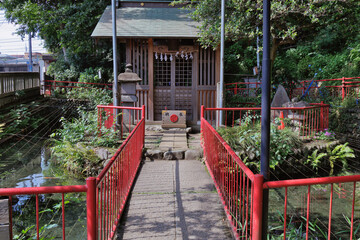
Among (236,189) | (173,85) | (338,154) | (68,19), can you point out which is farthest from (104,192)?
(68,19)

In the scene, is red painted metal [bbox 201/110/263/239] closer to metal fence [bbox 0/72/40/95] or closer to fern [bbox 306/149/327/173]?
fern [bbox 306/149/327/173]

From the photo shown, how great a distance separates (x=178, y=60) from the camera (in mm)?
13016

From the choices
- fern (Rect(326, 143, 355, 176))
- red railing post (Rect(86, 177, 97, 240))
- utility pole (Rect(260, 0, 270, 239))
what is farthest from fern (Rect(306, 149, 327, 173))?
red railing post (Rect(86, 177, 97, 240))

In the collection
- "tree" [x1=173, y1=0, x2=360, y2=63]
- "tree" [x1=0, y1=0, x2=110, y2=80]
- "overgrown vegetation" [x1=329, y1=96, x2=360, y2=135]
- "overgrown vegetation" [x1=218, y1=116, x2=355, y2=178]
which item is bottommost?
"overgrown vegetation" [x1=218, y1=116, x2=355, y2=178]

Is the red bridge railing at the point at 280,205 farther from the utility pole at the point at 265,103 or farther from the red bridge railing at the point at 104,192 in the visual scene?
the red bridge railing at the point at 104,192

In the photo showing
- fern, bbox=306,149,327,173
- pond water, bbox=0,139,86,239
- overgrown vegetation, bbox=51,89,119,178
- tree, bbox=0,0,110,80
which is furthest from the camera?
tree, bbox=0,0,110,80

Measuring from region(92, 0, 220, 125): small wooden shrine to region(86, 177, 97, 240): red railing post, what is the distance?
9749 mm

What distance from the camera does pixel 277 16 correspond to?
1092 centimetres

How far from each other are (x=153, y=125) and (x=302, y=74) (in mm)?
14816

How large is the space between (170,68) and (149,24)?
211 centimetres

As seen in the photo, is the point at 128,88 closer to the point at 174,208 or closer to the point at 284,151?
the point at 284,151

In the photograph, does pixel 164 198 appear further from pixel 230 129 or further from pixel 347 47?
pixel 347 47

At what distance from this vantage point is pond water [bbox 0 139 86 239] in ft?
17.6

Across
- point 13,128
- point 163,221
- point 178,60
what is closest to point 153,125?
point 178,60
